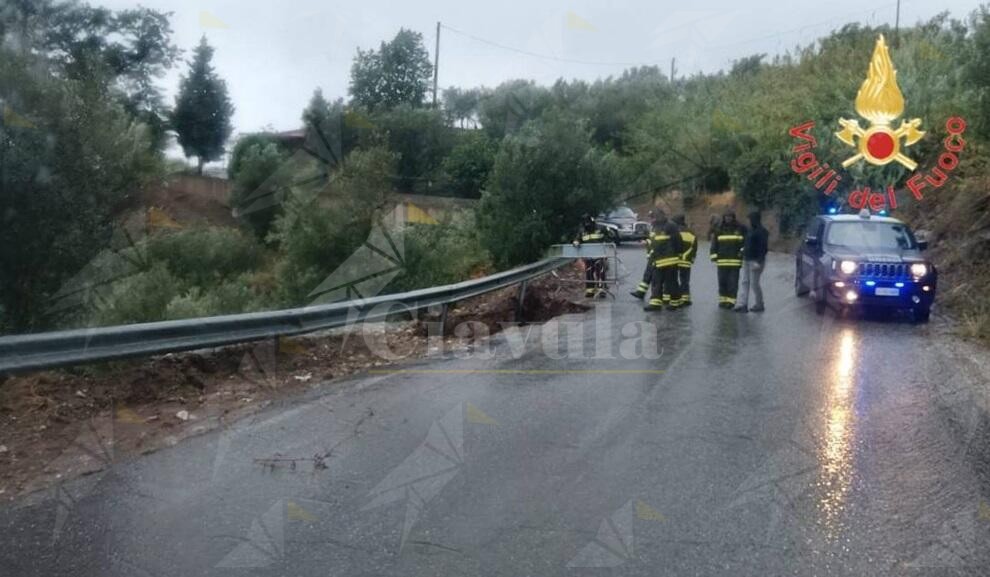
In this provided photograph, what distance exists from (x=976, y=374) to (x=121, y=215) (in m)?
10.3

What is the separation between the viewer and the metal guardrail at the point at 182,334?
7000 mm

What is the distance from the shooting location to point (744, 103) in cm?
4512

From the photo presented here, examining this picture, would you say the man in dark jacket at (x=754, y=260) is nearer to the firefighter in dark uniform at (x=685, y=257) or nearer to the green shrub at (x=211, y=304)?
the firefighter in dark uniform at (x=685, y=257)

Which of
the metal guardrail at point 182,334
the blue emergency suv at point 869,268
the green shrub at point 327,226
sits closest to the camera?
the metal guardrail at point 182,334

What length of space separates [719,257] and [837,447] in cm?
904

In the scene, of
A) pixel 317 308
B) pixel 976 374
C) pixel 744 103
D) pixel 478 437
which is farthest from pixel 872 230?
pixel 744 103

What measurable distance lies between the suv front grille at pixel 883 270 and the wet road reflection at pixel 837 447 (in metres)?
4.28

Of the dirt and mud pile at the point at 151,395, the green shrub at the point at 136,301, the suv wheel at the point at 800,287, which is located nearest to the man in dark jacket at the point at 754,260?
the suv wheel at the point at 800,287

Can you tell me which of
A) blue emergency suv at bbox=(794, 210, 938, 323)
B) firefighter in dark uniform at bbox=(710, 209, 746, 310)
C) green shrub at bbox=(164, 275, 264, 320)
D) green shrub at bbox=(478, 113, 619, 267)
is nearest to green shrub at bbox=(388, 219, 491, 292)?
green shrub at bbox=(478, 113, 619, 267)

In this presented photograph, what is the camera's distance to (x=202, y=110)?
48.4 metres

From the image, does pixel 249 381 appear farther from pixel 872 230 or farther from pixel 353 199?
pixel 353 199

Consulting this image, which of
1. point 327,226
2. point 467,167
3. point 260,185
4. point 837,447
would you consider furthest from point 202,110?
point 837,447

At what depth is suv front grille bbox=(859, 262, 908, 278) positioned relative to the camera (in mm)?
15023

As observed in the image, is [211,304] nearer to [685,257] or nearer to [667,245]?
[667,245]
